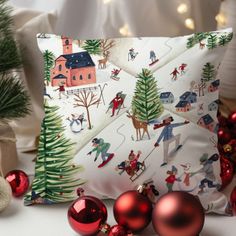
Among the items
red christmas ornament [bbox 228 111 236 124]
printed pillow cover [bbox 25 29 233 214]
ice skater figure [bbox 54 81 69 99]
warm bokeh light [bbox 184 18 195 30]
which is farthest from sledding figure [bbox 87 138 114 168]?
warm bokeh light [bbox 184 18 195 30]

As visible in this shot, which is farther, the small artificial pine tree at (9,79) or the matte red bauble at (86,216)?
the small artificial pine tree at (9,79)

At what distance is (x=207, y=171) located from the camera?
949 millimetres

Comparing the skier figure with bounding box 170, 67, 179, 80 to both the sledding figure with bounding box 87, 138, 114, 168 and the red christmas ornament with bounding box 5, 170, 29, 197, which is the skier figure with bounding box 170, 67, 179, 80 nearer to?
the sledding figure with bounding box 87, 138, 114, 168

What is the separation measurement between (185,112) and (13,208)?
42 cm

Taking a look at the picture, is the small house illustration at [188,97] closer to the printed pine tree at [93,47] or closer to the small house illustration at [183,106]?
the small house illustration at [183,106]

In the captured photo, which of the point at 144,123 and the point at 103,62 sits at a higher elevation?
the point at 103,62

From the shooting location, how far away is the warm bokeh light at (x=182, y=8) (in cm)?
130

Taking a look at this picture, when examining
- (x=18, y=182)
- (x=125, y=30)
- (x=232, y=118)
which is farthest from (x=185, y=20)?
(x=18, y=182)

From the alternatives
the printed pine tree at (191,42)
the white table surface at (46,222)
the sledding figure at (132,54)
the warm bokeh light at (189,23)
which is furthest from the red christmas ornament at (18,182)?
the warm bokeh light at (189,23)

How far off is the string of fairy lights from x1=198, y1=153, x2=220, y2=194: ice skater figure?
47cm

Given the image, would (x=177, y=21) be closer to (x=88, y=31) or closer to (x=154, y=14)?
(x=154, y=14)

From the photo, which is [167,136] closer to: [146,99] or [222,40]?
[146,99]

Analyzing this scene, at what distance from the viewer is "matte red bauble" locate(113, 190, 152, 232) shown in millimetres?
887

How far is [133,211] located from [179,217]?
90 millimetres
